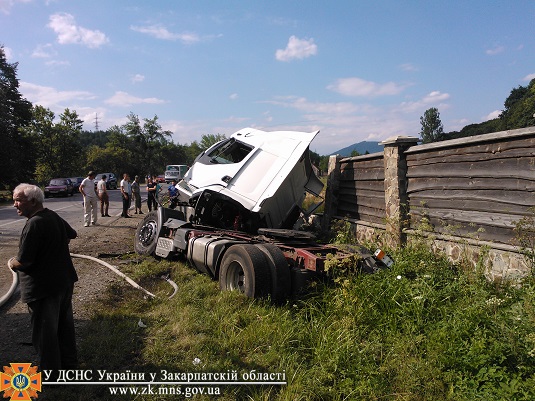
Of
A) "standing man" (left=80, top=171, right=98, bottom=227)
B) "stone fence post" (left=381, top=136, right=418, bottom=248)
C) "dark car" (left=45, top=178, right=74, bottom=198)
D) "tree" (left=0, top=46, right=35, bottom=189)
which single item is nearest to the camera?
"stone fence post" (left=381, top=136, right=418, bottom=248)

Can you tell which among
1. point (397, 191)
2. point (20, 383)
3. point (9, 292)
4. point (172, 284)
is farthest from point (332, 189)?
point (20, 383)

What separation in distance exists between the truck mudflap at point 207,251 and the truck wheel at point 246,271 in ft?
0.91

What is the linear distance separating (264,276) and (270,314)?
1.65 feet

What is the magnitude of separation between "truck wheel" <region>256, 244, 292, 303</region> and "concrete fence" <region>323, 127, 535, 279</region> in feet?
8.28

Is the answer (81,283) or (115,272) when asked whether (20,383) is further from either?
(115,272)

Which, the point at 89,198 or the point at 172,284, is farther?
the point at 89,198

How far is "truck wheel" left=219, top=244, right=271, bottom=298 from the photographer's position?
15.1 feet

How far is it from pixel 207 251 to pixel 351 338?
8.95 feet

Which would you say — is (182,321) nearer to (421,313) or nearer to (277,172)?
(421,313)

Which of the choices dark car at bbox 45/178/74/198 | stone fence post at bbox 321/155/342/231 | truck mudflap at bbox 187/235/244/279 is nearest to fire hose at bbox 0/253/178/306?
truck mudflap at bbox 187/235/244/279

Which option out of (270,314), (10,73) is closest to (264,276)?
(270,314)

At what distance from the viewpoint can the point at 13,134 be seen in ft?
114

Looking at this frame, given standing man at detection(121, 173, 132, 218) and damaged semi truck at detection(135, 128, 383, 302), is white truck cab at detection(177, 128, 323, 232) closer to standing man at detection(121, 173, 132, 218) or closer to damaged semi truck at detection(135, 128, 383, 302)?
damaged semi truck at detection(135, 128, 383, 302)

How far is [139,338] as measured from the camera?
3.96m
